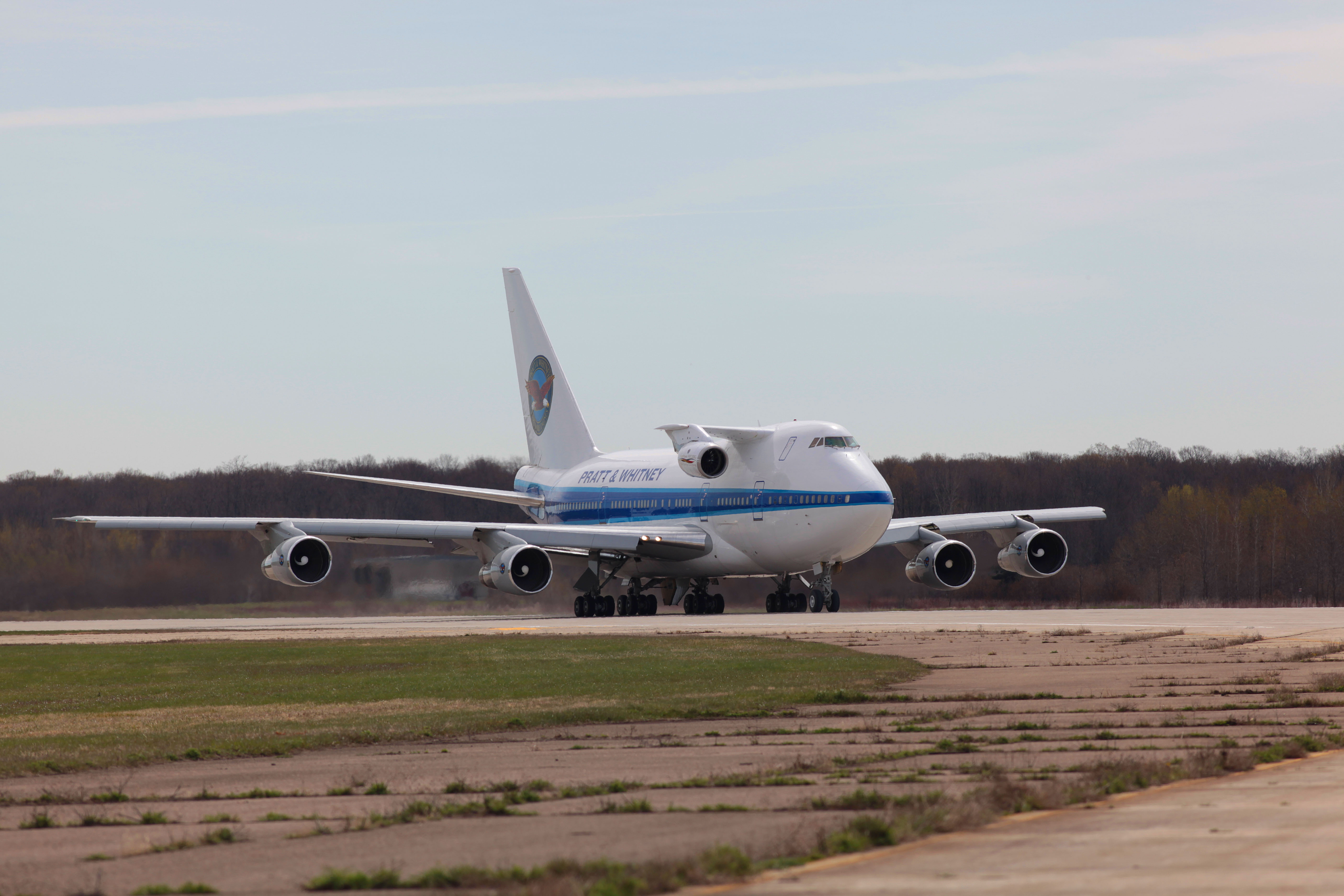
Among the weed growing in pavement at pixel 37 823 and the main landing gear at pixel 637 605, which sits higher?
the main landing gear at pixel 637 605

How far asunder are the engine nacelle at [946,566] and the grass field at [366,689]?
50.0ft

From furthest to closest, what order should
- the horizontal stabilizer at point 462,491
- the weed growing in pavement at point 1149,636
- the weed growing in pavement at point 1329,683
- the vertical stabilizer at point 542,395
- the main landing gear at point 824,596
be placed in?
the vertical stabilizer at point 542,395 < the horizontal stabilizer at point 462,491 < the main landing gear at point 824,596 < the weed growing in pavement at point 1149,636 < the weed growing in pavement at point 1329,683

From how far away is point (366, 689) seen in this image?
19.5 metres

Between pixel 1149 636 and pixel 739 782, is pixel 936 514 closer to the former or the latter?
pixel 1149 636

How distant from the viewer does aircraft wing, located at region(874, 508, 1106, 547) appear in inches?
1759

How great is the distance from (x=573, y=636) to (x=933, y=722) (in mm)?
17681

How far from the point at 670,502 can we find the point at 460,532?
7131mm

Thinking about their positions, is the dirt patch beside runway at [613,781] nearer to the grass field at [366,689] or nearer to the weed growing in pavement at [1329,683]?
the weed growing in pavement at [1329,683]

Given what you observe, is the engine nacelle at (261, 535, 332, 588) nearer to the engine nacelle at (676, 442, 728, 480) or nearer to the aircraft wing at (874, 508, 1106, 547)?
the engine nacelle at (676, 442, 728, 480)


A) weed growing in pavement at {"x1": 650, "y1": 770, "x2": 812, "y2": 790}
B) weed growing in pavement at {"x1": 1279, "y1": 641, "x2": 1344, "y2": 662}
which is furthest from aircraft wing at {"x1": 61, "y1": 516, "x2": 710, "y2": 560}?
weed growing in pavement at {"x1": 650, "y1": 770, "x2": 812, "y2": 790}

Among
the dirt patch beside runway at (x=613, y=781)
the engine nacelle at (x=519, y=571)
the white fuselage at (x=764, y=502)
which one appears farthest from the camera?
the engine nacelle at (x=519, y=571)

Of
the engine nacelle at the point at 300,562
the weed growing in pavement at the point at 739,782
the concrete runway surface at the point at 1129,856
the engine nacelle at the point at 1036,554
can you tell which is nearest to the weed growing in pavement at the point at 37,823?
the weed growing in pavement at the point at 739,782

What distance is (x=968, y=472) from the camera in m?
78.2

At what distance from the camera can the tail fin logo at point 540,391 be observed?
55250 millimetres
